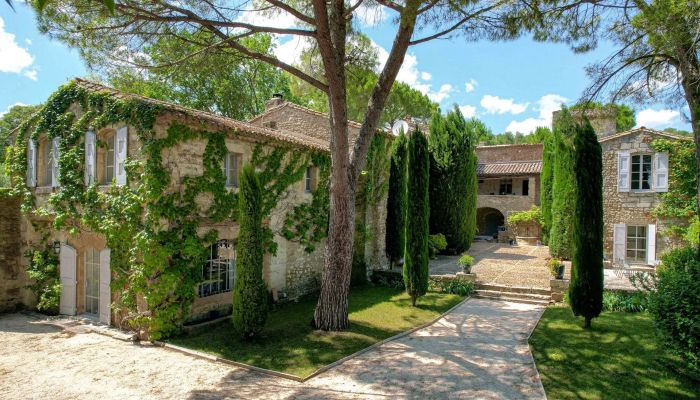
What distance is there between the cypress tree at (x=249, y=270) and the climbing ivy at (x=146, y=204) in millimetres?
1474

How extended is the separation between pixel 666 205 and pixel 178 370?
17024mm

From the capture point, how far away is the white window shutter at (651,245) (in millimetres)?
15414

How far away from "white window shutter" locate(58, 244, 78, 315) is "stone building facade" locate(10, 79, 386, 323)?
23 millimetres

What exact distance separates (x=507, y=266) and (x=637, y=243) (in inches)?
194

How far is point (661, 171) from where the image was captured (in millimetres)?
15273

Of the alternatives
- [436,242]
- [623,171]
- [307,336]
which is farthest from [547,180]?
[307,336]

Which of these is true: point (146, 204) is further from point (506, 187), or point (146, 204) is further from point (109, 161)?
point (506, 187)

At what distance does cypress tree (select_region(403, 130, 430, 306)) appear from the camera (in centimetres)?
1196

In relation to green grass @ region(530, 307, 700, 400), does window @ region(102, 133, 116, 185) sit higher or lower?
higher

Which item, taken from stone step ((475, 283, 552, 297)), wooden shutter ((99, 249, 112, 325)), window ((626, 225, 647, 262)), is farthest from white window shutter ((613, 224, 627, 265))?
wooden shutter ((99, 249, 112, 325))

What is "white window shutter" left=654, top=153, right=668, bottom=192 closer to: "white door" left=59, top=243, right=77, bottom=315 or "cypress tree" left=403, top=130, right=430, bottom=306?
"cypress tree" left=403, top=130, right=430, bottom=306

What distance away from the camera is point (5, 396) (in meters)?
6.65

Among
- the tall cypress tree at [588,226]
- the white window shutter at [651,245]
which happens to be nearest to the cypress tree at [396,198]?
the tall cypress tree at [588,226]

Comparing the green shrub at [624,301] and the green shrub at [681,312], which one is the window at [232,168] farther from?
the green shrub at [624,301]
